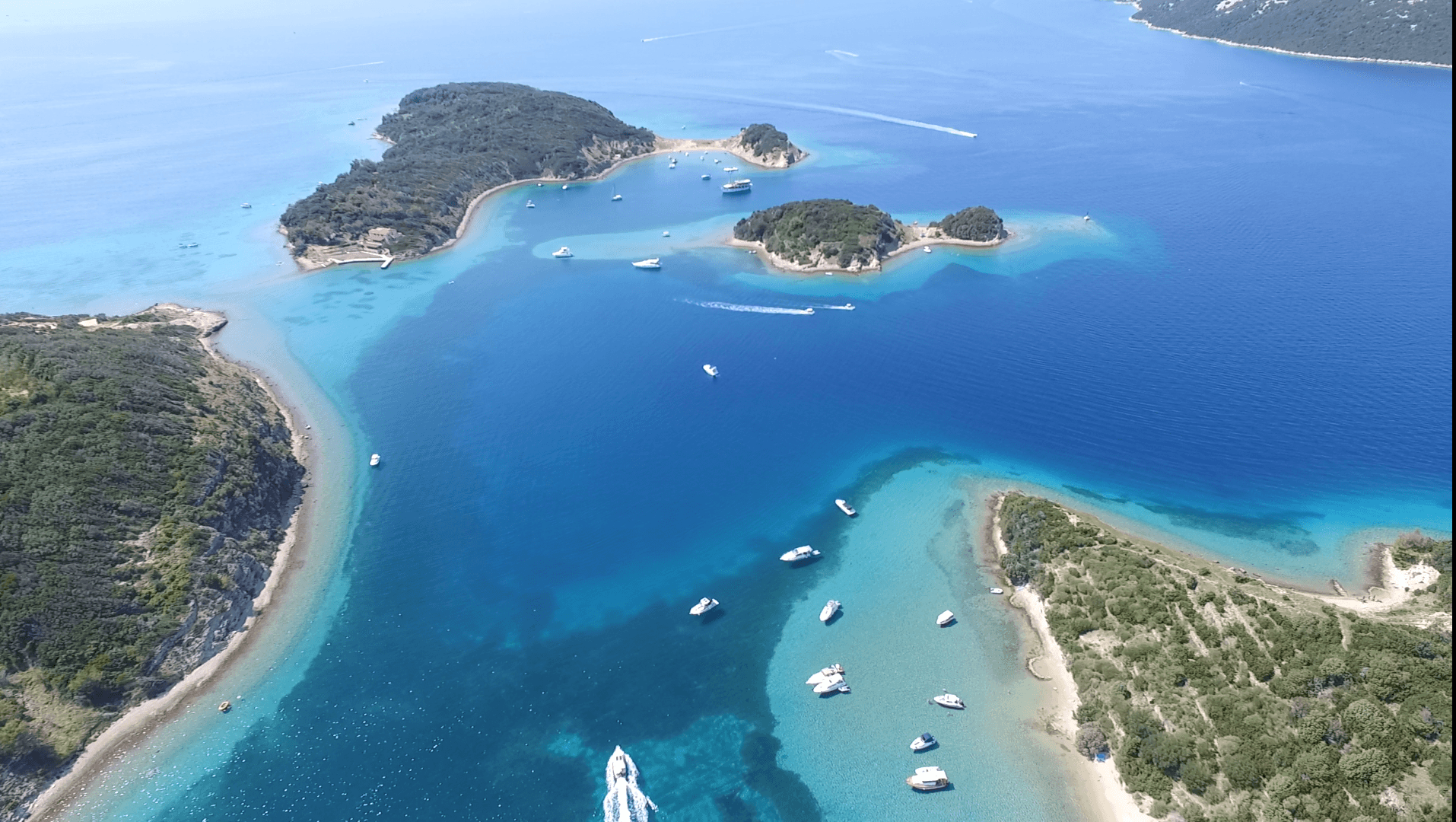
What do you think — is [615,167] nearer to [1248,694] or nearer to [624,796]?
[624,796]

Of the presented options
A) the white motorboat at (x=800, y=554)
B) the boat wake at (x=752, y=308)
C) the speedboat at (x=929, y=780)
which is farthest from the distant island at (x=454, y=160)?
the speedboat at (x=929, y=780)

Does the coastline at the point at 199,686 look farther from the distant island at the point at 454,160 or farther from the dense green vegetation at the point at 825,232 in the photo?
the dense green vegetation at the point at 825,232

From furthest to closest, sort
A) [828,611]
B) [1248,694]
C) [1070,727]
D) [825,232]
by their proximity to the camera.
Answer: [825,232] → [828,611] → [1070,727] → [1248,694]

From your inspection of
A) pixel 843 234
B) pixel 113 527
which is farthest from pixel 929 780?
pixel 843 234

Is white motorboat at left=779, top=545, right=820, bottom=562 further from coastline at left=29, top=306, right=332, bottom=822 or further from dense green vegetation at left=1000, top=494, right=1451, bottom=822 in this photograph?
coastline at left=29, top=306, right=332, bottom=822

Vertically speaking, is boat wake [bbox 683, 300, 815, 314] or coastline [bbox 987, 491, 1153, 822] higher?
boat wake [bbox 683, 300, 815, 314]

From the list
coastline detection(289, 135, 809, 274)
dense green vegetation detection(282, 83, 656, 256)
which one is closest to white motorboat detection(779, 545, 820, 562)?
coastline detection(289, 135, 809, 274)

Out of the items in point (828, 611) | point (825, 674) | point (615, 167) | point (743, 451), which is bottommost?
point (825, 674)
